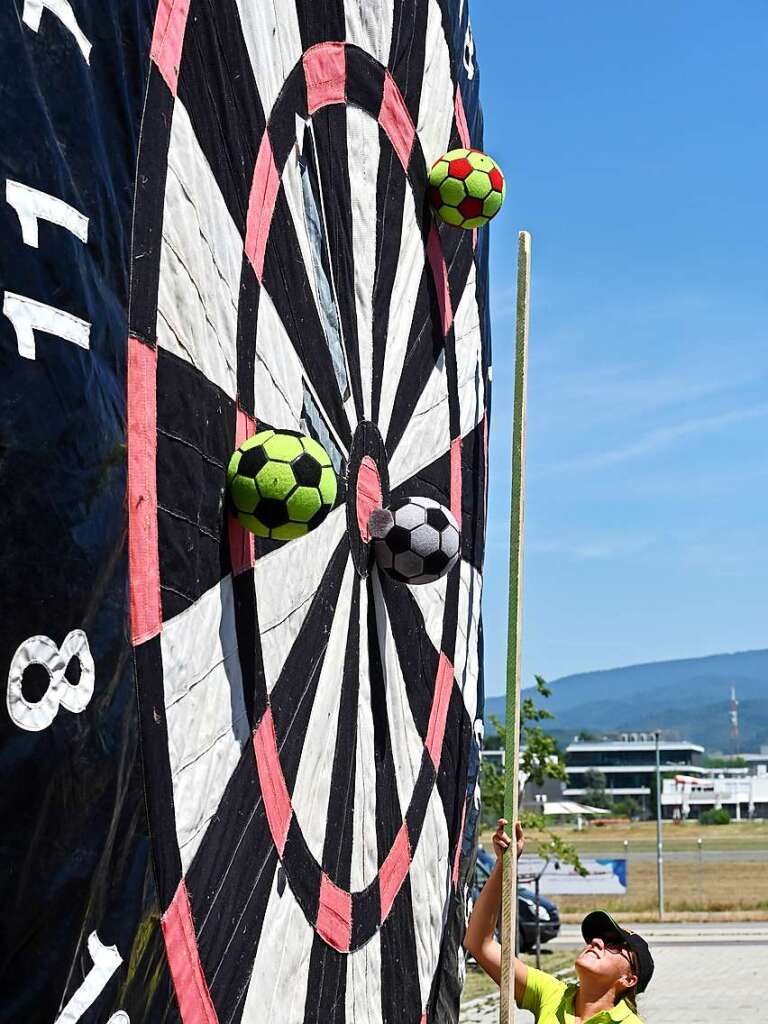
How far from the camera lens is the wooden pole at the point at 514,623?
361 cm

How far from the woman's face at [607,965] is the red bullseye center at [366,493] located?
1.20 metres

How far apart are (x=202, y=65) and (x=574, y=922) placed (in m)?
20.7

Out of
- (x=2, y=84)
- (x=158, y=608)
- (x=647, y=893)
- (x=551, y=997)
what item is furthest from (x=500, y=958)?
(x=647, y=893)

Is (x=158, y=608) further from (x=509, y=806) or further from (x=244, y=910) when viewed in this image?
(x=509, y=806)

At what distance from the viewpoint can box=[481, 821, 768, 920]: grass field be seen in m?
24.9

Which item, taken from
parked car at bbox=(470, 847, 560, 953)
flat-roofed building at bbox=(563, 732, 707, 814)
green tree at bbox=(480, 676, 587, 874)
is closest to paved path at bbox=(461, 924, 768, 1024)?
parked car at bbox=(470, 847, 560, 953)

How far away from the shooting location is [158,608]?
93.1 inches

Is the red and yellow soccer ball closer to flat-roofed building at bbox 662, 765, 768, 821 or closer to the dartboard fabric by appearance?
the dartboard fabric

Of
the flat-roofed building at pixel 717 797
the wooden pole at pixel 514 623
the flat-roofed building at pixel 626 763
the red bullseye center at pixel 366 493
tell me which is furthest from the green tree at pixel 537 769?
the flat-roofed building at pixel 626 763

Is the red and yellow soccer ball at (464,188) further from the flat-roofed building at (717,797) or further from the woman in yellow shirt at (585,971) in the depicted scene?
the flat-roofed building at (717,797)

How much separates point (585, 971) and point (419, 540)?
1189 millimetres

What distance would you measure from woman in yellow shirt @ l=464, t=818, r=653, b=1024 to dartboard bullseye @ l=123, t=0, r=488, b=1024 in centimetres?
21

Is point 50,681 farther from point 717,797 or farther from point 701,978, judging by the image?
point 717,797

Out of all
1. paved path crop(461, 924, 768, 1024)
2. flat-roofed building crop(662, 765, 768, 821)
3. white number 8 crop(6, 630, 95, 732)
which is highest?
white number 8 crop(6, 630, 95, 732)
